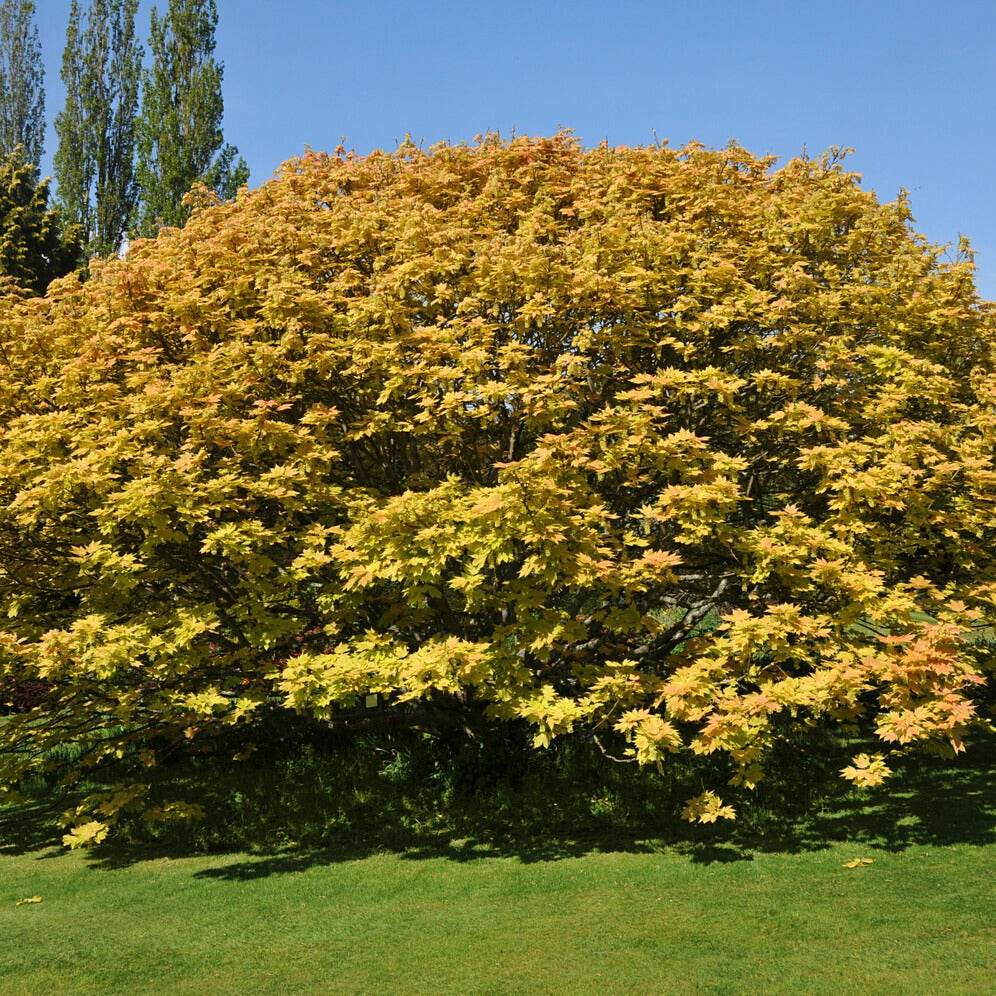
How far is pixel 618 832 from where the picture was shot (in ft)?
33.8

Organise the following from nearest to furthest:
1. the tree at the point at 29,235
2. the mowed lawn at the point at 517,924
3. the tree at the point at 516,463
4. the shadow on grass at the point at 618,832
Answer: the mowed lawn at the point at 517,924, the tree at the point at 516,463, the shadow on grass at the point at 618,832, the tree at the point at 29,235

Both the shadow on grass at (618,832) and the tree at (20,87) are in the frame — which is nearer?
the shadow on grass at (618,832)

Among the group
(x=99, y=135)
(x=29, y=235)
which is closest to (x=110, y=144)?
(x=99, y=135)

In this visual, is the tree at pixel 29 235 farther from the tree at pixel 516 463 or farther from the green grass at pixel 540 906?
the green grass at pixel 540 906

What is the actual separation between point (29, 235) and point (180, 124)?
843 cm

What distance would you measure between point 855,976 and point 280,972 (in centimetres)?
420

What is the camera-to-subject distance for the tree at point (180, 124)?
28.2 metres

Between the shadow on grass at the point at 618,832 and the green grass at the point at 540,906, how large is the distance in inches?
1.3

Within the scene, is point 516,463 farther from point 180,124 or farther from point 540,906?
point 180,124

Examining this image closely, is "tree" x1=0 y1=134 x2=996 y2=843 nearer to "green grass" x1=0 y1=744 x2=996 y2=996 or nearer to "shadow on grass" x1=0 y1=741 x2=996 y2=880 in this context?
"shadow on grass" x1=0 y1=741 x2=996 y2=880

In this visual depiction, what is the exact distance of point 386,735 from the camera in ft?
44.5

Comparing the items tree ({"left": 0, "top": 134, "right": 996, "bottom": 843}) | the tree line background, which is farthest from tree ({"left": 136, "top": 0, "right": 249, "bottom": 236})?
tree ({"left": 0, "top": 134, "right": 996, "bottom": 843})

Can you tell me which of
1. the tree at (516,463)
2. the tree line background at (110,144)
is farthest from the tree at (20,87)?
the tree at (516,463)

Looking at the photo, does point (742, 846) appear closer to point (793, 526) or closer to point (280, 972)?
point (793, 526)
